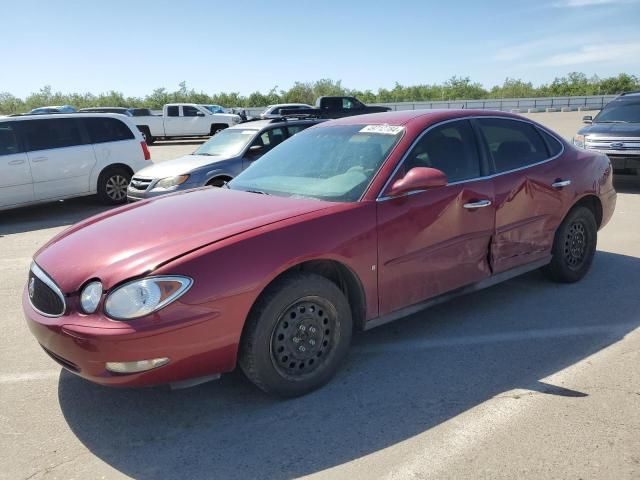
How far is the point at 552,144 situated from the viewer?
4992 mm

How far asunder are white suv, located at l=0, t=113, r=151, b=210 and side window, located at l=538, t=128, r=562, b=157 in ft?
26.2

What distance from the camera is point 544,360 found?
3697 mm

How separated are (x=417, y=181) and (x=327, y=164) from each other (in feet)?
2.54

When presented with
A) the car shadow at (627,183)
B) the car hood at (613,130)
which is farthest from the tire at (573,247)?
the car shadow at (627,183)

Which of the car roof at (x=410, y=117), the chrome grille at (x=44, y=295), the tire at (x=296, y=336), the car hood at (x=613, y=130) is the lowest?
the tire at (x=296, y=336)

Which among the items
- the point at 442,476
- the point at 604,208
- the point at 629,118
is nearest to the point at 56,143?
the point at 604,208

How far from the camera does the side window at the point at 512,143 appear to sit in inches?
175

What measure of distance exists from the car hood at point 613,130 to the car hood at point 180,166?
676 cm

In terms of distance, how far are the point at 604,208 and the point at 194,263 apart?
4232 millimetres

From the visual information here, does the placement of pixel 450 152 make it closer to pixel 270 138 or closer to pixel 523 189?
pixel 523 189

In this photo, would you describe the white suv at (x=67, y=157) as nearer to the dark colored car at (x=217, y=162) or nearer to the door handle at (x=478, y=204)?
the dark colored car at (x=217, y=162)

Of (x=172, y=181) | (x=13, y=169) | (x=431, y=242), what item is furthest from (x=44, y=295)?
(x=13, y=169)

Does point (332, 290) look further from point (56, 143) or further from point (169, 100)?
point (169, 100)

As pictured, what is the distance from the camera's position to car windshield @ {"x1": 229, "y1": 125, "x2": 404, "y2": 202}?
3.71 meters
